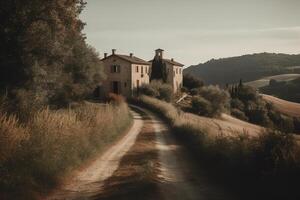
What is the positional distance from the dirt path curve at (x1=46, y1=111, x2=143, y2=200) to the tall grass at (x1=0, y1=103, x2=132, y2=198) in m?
0.53

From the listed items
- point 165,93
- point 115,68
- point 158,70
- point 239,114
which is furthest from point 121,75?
point 239,114

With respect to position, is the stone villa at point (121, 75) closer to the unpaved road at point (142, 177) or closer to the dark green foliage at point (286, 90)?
the unpaved road at point (142, 177)

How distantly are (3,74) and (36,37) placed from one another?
3301 millimetres

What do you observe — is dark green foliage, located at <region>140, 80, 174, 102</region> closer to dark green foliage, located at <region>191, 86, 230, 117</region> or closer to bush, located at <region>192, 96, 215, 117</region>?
dark green foliage, located at <region>191, 86, 230, 117</region>

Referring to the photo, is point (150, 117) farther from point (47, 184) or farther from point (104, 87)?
point (47, 184)

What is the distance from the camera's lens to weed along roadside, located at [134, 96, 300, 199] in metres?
11.8

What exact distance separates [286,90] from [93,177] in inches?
Answer: 5320

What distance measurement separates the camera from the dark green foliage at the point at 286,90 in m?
126

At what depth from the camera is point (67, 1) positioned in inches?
939

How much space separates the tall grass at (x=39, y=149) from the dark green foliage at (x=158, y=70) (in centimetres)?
5480

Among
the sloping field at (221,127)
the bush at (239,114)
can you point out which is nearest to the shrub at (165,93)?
the sloping field at (221,127)

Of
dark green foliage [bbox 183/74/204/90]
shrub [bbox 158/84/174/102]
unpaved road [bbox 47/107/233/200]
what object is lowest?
unpaved road [bbox 47/107/233/200]

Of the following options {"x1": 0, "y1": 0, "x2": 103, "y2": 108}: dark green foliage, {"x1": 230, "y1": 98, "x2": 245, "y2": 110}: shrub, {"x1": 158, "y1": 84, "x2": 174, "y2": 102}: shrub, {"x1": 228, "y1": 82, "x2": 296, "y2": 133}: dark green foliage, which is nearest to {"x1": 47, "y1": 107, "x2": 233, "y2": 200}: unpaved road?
{"x1": 0, "y1": 0, "x2": 103, "y2": 108}: dark green foliage

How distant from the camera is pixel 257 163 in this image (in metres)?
13.9
